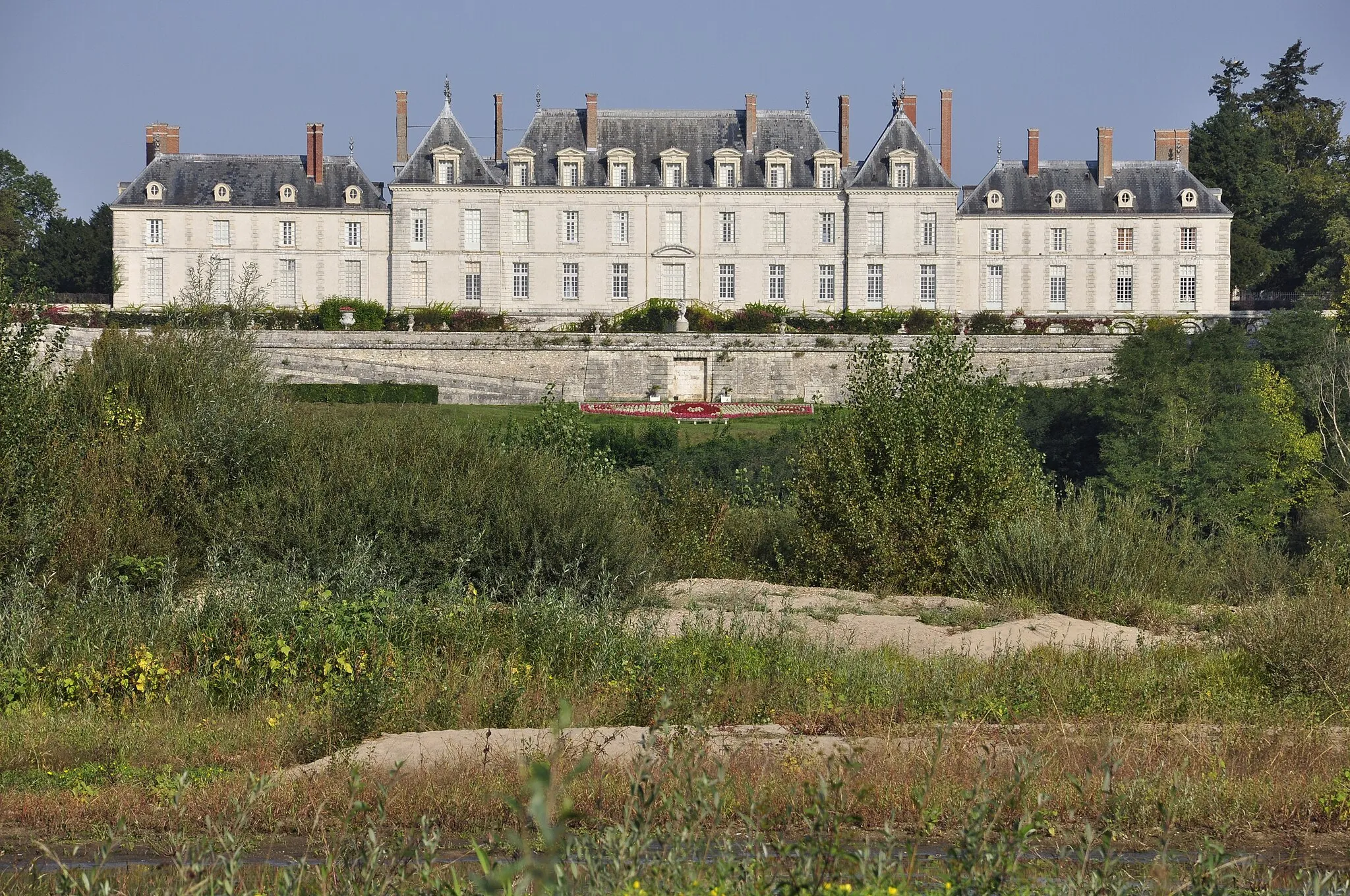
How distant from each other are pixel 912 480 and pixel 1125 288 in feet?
101

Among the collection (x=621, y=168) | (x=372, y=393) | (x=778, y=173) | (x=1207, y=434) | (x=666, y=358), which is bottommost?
(x=1207, y=434)

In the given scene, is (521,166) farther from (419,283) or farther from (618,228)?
(419,283)

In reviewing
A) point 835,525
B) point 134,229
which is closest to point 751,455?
point 835,525

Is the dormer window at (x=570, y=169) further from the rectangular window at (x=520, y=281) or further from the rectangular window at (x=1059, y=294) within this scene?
the rectangular window at (x=1059, y=294)

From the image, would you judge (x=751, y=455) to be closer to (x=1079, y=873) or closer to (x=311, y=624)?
(x=311, y=624)

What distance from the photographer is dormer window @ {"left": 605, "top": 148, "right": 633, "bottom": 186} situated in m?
41.1

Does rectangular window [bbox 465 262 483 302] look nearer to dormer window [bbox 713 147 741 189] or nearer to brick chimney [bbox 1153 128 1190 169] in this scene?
dormer window [bbox 713 147 741 189]

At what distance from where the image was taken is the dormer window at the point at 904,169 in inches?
1609

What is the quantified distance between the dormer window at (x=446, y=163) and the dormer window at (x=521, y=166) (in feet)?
A: 4.85

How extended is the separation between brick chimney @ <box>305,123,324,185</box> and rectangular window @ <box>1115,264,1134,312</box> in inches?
914

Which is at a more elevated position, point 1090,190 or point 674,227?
point 1090,190

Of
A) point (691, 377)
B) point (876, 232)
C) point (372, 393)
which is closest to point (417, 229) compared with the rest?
point (691, 377)

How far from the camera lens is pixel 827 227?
41562mm

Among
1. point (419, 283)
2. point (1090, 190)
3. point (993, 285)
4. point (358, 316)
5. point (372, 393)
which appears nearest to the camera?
point (372, 393)
